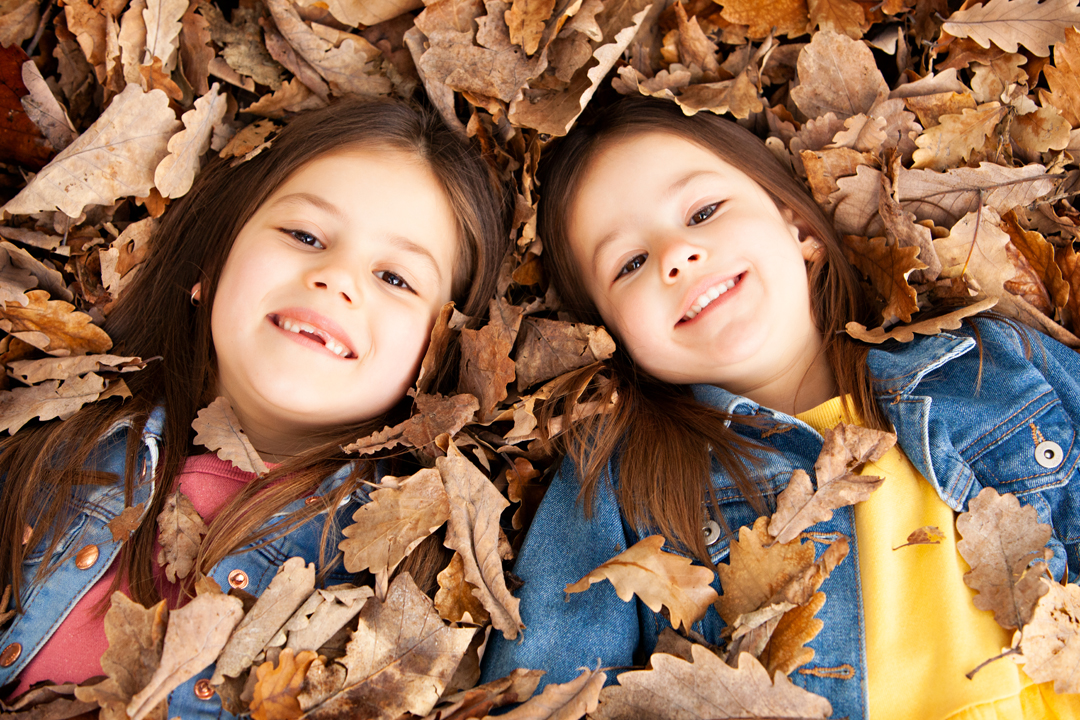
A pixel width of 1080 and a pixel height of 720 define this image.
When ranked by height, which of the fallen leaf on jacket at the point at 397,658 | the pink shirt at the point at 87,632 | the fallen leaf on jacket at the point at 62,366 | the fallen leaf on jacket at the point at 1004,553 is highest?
the fallen leaf on jacket at the point at 62,366

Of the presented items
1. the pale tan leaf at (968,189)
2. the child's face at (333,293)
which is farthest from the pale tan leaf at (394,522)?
the pale tan leaf at (968,189)

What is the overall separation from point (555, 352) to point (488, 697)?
3.66 feet

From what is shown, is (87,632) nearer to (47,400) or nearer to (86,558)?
(86,558)

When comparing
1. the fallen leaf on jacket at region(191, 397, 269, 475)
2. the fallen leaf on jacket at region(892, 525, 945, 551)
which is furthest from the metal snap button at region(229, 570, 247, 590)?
the fallen leaf on jacket at region(892, 525, 945, 551)

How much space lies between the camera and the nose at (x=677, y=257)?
2332 millimetres

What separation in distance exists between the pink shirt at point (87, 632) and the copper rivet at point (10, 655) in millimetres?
46

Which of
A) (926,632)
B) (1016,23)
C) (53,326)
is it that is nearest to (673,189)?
(1016,23)

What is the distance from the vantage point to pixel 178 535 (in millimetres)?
2295

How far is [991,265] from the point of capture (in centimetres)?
255

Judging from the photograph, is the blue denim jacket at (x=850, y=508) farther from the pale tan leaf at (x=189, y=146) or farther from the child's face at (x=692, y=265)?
the pale tan leaf at (x=189, y=146)

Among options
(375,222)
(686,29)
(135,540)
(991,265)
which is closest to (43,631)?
(135,540)

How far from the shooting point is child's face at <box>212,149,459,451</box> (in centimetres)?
230

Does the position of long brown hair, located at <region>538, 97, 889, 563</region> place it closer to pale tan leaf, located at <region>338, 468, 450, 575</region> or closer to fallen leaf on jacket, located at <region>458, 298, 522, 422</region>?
fallen leaf on jacket, located at <region>458, 298, 522, 422</region>

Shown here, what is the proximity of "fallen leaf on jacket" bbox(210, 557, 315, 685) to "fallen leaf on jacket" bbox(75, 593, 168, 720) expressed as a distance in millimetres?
161
